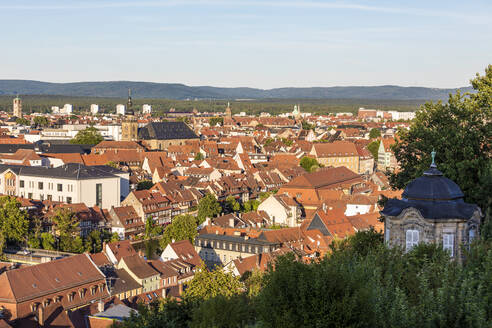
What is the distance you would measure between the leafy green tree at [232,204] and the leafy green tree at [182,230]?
12710 mm

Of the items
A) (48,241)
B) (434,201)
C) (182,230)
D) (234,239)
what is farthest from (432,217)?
(48,241)

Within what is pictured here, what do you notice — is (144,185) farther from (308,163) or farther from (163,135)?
(163,135)

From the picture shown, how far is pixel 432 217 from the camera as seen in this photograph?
53.4 feet

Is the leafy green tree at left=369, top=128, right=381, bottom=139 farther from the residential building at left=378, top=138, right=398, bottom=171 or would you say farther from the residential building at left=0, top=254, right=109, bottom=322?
the residential building at left=0, top=254, right=109, bottom=322

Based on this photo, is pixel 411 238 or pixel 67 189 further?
pixel 67 189

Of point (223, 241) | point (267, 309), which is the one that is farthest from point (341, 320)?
point (223, 241)

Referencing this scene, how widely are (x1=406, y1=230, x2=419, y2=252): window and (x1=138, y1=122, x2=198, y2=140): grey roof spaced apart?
85.7 meters

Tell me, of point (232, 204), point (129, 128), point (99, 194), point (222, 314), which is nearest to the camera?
point (222, 314)

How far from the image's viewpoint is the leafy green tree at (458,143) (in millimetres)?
20656

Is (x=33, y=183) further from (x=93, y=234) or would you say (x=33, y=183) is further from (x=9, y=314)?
(x=9, y=314)

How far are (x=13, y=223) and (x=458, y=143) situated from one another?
98.0 ft

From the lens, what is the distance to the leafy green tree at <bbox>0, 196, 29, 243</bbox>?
41.1m

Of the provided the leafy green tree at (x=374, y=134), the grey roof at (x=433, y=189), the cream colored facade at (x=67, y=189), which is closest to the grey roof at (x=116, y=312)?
the grey roof at (x=433, y=189)

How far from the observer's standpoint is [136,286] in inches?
1259
